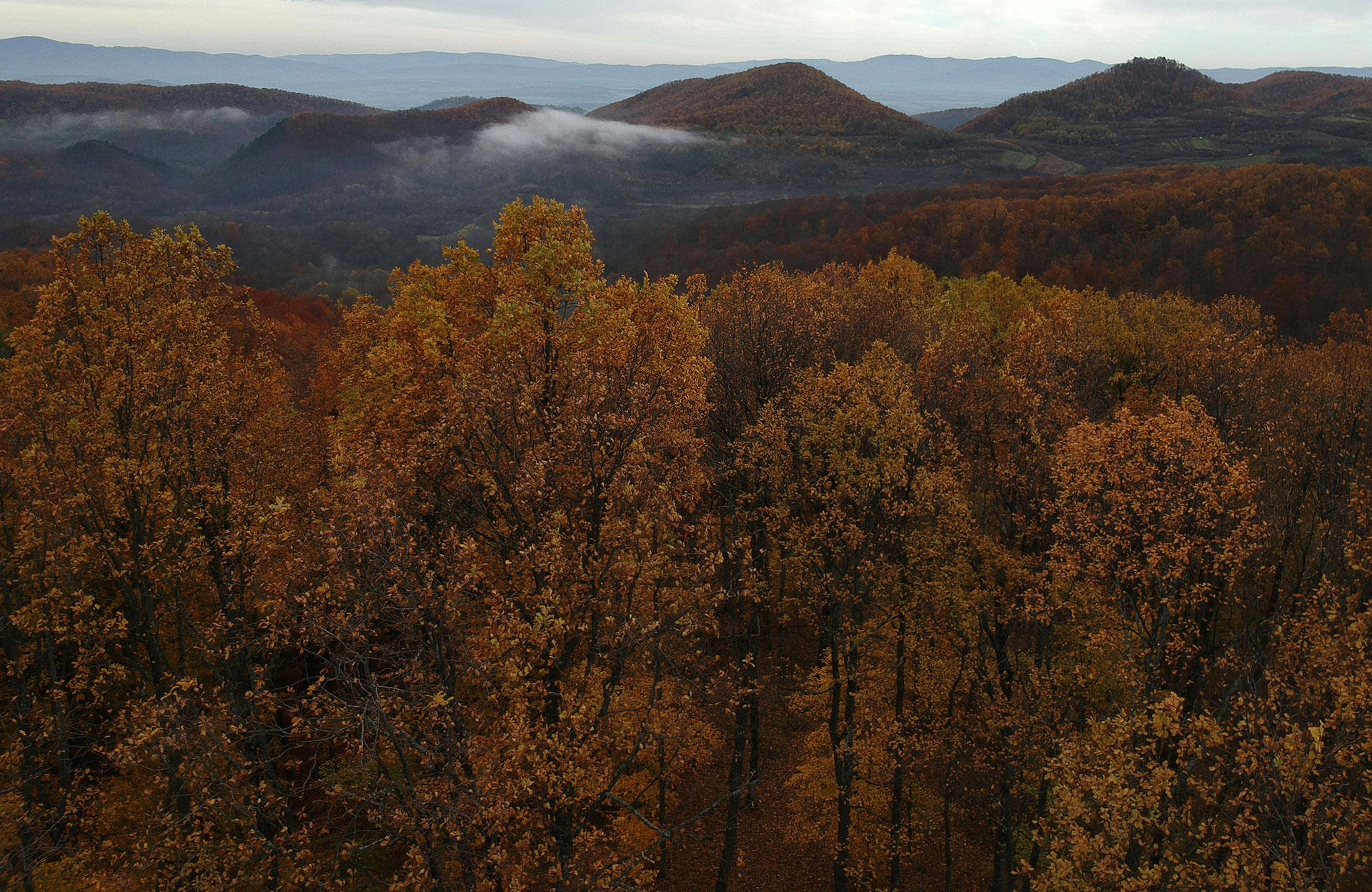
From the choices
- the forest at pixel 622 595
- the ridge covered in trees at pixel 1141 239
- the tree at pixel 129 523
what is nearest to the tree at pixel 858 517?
the forest at pixel 622 595

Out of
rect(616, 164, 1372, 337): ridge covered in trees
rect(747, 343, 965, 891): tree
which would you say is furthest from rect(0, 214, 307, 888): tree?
rect(616, 164, 1372, 337): ridge covered in trees

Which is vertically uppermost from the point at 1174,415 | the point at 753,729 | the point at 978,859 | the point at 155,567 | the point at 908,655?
the point at 1174,415

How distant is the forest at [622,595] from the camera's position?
13.3 metres

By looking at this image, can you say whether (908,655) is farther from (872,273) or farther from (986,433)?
(872,273)

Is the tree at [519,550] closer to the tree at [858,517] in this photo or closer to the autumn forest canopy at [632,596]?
the autumn forest canopy at [632,596]

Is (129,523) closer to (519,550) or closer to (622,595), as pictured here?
(519,550)

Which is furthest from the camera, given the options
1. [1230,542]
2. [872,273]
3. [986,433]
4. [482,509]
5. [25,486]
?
[872,273]

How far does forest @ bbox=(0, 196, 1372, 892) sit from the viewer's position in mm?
13281

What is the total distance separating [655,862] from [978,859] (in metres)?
12.6

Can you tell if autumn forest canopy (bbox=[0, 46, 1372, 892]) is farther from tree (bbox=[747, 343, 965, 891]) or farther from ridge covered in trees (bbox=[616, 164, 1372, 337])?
ridge covered in trees (bbox=[616, 164, 1372, 337])

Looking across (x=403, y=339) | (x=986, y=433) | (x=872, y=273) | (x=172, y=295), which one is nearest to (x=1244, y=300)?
(x=872, y=273)

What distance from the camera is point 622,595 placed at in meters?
14.9

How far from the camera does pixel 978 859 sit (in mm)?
27812

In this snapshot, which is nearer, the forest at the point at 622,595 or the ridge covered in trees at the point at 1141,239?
the forest at the point at 622,595
